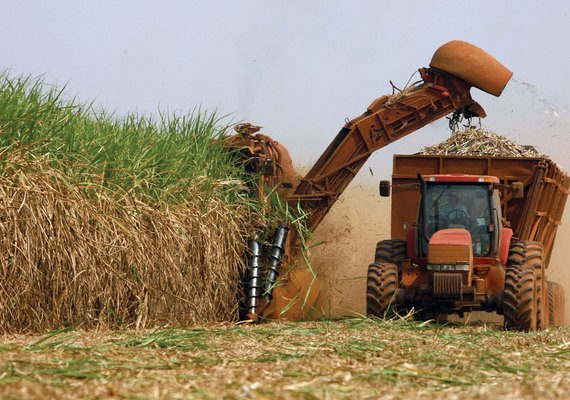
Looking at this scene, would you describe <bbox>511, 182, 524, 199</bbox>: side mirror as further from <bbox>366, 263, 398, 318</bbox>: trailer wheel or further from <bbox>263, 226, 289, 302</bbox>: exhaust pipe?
<bbox>263, 226, 289, 302</bbox>: exhaust pipe

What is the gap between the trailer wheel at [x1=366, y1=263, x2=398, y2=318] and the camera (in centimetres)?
1220

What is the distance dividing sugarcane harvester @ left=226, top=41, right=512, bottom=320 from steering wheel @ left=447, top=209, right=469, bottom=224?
195 centimetres

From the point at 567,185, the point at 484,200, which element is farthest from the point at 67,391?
the point at 567,185

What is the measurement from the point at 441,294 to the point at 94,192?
157 inches

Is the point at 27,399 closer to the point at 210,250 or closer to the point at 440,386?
the point at 440,386

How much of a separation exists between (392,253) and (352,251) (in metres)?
2.89

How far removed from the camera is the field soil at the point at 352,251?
1505cm

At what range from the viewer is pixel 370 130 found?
1412 cm

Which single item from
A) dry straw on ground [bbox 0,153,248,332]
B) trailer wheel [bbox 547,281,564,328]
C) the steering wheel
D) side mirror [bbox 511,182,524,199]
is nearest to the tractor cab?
the steering wheel

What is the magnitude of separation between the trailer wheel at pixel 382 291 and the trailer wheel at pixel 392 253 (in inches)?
21.7

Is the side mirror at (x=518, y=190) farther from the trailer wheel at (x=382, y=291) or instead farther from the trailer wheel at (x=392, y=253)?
the trailer wheel at (x=382, y=291)

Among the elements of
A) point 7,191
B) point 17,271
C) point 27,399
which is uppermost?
point 7,191

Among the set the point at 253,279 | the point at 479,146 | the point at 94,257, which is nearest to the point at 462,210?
the point at 479,146

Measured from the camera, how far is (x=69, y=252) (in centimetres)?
1021
